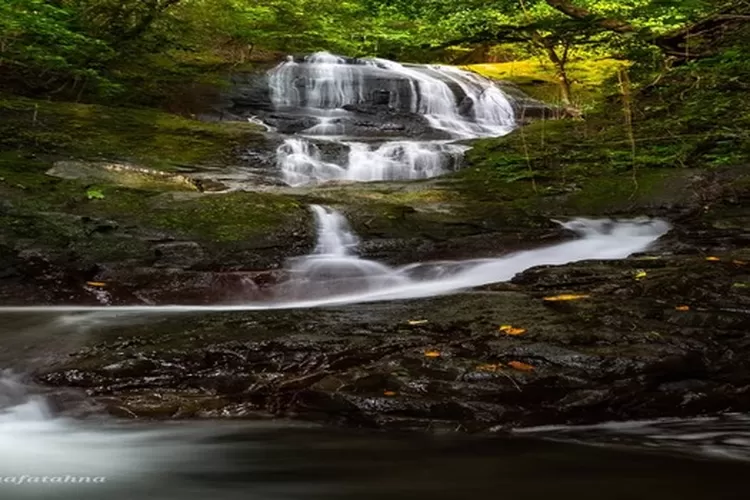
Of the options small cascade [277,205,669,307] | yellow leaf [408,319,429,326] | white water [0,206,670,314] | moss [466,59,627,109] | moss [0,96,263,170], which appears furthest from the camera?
moss [466,59,627,109]

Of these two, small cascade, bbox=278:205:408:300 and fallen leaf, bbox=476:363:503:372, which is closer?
fallen leaf, bbox=476:363:503:372

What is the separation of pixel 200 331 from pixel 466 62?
Answer: 17.5 metres

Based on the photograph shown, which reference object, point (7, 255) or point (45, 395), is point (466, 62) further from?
point (45, 395)

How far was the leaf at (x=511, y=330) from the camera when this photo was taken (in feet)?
14.0

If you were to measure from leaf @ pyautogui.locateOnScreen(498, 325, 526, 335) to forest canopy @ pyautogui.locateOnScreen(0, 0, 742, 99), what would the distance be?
2690 mm

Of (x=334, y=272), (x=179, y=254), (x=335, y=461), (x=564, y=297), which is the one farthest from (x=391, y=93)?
(x=335, y=461)

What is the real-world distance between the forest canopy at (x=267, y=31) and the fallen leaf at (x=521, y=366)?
3.08m

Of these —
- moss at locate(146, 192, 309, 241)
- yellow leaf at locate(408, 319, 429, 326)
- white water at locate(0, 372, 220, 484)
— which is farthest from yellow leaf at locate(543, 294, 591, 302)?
moss at locate(146, 192, 309, 241)

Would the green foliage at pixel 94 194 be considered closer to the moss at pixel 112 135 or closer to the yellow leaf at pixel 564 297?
the moss at pixel 112 135

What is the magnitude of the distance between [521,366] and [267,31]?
12.4m

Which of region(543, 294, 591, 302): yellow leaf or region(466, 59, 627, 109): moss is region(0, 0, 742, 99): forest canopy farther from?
region(543, 294, 591, 302): yellow leaf

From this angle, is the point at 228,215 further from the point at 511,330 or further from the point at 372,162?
the point at 372,162

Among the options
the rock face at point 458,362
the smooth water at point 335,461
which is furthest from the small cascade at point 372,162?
the smooth water at point 335,461

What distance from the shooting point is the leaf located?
14.0ft
